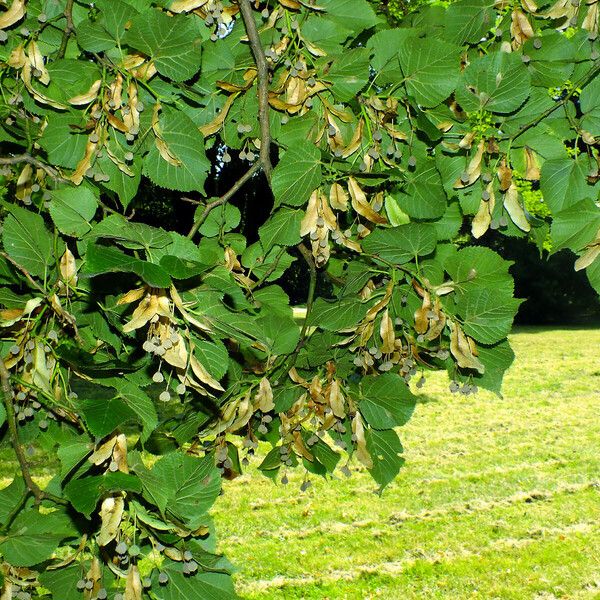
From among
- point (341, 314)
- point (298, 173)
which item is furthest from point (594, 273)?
point (298, 173)

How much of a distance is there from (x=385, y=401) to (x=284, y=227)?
52 cm

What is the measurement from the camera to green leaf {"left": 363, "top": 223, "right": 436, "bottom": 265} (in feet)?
5.69

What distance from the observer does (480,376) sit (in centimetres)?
187

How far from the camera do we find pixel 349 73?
5.43 feet

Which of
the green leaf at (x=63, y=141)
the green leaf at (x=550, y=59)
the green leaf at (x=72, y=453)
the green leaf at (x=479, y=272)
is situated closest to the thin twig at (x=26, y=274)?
the green leaf at (x=63, y=141)

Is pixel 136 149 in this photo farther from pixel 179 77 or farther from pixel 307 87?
pixel 307 87

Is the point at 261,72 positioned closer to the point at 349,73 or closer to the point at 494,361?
the point at 349,73

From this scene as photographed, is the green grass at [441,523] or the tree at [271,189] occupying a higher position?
the tree at [271,189]

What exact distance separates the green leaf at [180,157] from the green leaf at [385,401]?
0.66 meters

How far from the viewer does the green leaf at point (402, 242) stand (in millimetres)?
1733

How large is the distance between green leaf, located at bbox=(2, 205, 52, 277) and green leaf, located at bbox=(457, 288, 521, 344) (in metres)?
0.97

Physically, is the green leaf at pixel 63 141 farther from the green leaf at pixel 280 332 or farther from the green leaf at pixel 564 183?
the green leaf at pixel 564 183

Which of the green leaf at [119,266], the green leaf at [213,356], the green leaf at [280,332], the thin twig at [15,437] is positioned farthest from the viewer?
the green leaf at [280,332]

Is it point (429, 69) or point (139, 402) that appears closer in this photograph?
point (139, 402)
